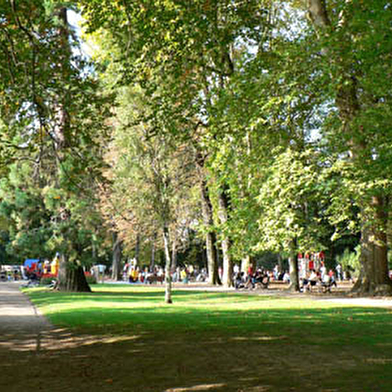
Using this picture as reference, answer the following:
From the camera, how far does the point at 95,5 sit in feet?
50.3

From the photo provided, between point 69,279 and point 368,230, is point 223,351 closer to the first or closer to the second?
point 368,230

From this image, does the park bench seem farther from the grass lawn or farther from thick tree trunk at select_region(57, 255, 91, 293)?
the grass lawn

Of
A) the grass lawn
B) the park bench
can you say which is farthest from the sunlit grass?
the park bench

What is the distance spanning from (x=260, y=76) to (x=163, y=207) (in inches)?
226

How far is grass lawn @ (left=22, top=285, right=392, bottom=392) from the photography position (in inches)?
286

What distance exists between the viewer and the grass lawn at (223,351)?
7.27 m

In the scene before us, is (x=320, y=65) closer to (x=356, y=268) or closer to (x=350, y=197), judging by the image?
(x=350, y=197)

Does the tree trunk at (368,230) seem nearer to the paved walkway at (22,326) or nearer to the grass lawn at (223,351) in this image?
the grass lawn at (223,351)

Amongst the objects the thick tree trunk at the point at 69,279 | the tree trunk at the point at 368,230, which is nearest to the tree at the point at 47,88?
the tree trunk at the point at 368,230

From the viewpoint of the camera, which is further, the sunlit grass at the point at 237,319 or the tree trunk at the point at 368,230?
the tree trunk at the point at 368,230

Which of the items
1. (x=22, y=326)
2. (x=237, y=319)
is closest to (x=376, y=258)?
(x=237, y=319)

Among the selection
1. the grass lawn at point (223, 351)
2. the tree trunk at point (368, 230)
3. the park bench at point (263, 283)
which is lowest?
the grass lawn at point (223, 351)

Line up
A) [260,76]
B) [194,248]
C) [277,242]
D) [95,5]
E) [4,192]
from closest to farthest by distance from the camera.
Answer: [95,5] < [260,76] < [277,242] < [4,192] < [194,248]

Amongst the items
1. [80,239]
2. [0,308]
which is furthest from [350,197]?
[0,308]
